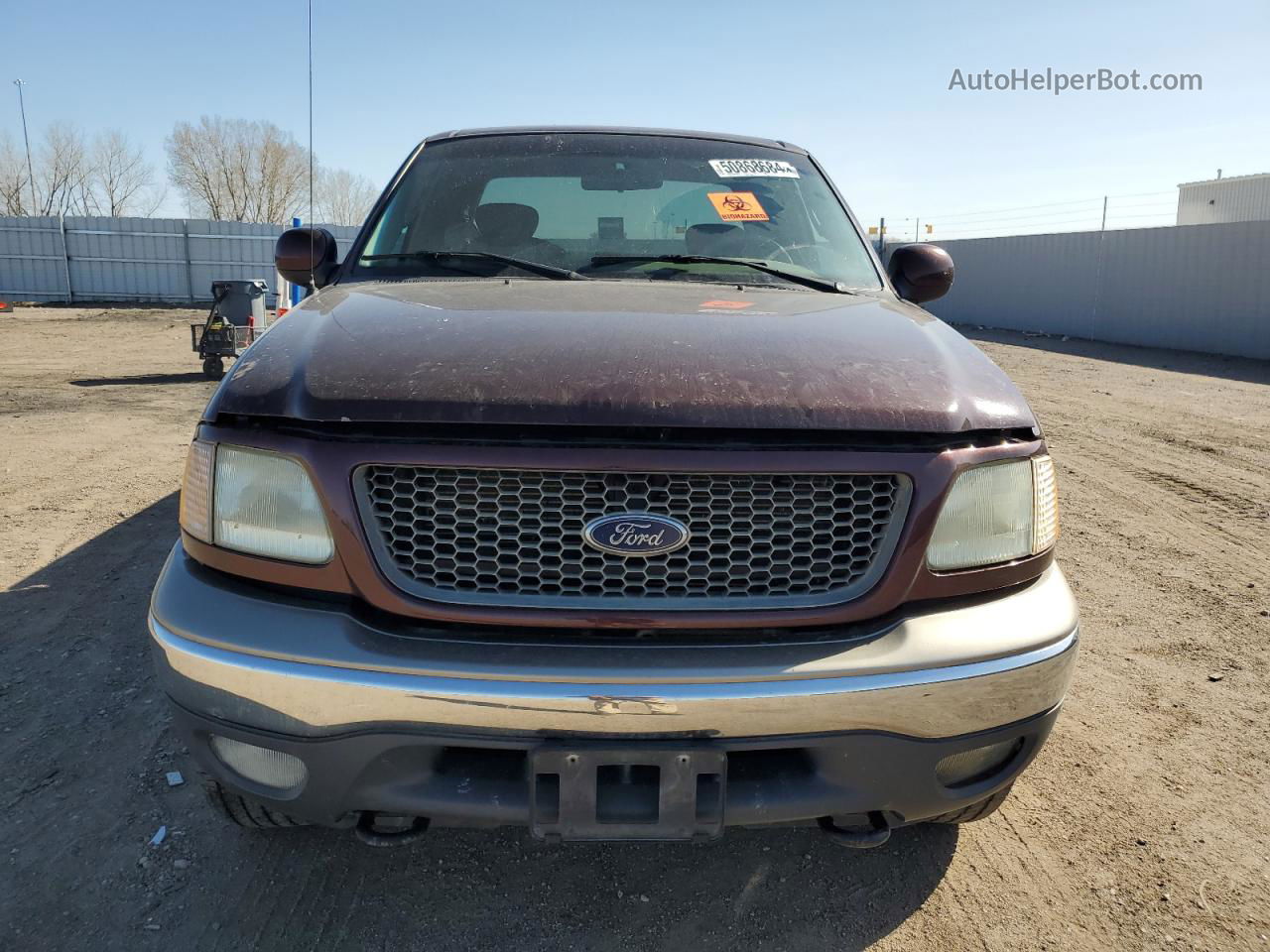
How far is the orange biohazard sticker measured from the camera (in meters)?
3.10

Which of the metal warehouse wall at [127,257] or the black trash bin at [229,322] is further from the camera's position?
the metal warehouse wall at [127,257]

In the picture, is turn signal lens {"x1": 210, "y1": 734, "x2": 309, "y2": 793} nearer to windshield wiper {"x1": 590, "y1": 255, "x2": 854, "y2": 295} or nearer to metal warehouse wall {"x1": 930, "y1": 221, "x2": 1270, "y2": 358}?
windshield wiper {"x1": 590, "y1": 255, "x2": 854, "y2": 295}

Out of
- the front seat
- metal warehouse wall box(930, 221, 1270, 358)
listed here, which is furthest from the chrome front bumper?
metal warehouse wall box(930, 221, 1270, 358)

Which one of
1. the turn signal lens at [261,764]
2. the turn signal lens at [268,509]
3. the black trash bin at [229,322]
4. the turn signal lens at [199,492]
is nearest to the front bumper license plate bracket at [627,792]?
the turn signal lens at [261,764]

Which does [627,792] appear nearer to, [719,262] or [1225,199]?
[719,262]

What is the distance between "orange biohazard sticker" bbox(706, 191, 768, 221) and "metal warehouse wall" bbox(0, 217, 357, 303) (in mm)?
27014

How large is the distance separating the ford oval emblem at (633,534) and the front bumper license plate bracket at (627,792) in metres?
0.36

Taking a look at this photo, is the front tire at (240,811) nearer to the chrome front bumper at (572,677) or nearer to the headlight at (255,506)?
the chrome front bumper at (572,677)

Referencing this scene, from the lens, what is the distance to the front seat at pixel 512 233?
2.87 metres

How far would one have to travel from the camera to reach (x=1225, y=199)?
89.6 ft

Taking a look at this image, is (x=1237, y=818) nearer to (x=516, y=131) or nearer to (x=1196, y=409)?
(x=516, y=131)

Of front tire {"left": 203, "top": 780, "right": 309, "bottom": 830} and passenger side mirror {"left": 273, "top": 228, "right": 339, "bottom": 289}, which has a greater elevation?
passenger side mirror {"left": 273, "top": 228, "right": 339, "bottom": 289}

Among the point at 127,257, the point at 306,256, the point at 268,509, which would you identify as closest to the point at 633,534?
the point at 268,509

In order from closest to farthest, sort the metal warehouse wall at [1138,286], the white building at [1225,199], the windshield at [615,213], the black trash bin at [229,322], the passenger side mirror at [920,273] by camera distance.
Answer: the windshield at [615,213], the passenger side mirror at [920,273], the black trash bin at [229,322], the metal warehouse wall at [1138,286], the white building at [1225,199]
